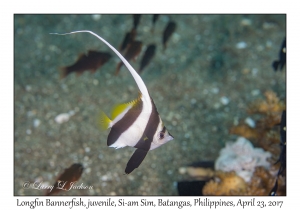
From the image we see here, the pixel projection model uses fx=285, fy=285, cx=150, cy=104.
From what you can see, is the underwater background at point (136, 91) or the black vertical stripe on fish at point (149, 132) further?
the underwater background at point (136, 91)

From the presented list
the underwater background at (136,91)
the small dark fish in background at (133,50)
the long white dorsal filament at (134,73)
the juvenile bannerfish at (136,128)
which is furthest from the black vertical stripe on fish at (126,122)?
the underwater background at (136,91)

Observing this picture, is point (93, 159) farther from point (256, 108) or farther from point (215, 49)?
point (215, 49)

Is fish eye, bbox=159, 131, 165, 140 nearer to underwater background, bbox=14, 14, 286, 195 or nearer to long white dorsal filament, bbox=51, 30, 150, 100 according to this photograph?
long white dorsal filament, bbox=51, 30, 150, 100

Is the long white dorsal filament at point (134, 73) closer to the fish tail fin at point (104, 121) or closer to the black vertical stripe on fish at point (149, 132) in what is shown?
the black vertical stripe on fish at point (149, 132)

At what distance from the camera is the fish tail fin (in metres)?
1.86

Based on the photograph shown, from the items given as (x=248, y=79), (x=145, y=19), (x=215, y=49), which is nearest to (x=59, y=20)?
(x=145, y=19)

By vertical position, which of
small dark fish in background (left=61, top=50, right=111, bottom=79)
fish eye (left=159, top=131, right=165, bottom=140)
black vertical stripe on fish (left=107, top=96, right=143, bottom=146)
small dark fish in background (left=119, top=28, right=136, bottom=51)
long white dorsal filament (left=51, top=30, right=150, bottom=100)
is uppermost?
small dark fish in background (left=119, top=28, right=136, bottom=51)

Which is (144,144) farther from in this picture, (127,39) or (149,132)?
(127,39)

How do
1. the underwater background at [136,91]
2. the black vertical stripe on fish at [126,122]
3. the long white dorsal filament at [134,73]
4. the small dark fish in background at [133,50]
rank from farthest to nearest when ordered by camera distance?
the underwater background at [136,91] < the small dark fish in background at [133,50] < the black vertical stripe on fish at [126,122] < the long white dorsal filament at [134,73]

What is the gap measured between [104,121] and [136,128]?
22cm

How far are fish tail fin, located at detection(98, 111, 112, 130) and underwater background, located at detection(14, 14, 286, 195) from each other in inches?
86.7

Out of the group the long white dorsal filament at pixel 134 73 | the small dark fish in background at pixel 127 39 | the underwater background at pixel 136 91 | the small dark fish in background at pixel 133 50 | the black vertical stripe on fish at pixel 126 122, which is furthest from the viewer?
the underwater background at pixel 136 91

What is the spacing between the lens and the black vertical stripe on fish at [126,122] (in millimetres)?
1787

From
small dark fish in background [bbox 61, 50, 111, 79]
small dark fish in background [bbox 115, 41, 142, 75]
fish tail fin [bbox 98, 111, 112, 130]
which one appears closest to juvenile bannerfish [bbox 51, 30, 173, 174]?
fish tail fin [bbox 98, 111, 112, 130]
